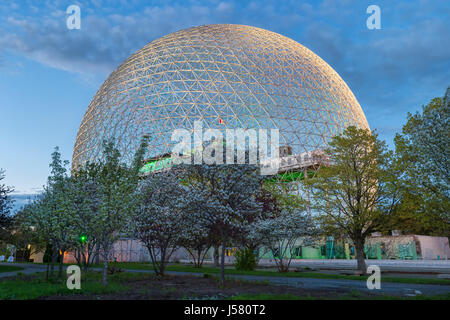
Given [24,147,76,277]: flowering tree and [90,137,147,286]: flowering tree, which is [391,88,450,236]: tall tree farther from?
[24,147,76,277]: flowering tree

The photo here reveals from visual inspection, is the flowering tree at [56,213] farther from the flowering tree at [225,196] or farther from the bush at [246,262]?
the bush at [246,262]

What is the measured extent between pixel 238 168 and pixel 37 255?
5477 centimetres

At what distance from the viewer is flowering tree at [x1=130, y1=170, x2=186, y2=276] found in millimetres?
18328

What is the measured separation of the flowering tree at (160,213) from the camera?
1833 cm

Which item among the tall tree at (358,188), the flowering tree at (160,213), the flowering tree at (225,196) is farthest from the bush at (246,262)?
the flowering tree at (225,196)

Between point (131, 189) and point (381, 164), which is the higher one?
point (381, 164)

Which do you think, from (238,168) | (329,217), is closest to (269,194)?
(329,217)

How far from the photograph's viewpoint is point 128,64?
52.1m

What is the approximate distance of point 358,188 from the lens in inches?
883

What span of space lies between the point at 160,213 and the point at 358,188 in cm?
1321

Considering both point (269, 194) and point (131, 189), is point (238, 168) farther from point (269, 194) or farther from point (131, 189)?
point (269, 194)

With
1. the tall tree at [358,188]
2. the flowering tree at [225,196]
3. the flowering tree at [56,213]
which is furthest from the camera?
the tall tree at [358,188]

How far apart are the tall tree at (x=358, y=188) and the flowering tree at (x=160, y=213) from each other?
10.4m

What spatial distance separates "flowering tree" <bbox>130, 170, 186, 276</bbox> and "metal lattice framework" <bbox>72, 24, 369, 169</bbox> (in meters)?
18.6
